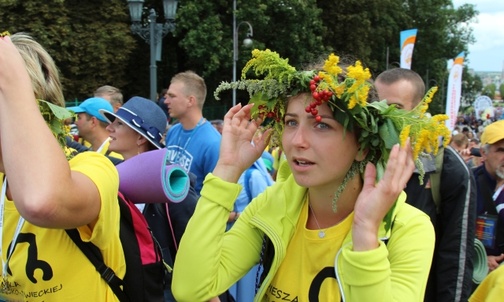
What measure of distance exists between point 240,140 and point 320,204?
1.40ft

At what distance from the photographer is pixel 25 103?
1.63 m

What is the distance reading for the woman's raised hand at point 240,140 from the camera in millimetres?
2219

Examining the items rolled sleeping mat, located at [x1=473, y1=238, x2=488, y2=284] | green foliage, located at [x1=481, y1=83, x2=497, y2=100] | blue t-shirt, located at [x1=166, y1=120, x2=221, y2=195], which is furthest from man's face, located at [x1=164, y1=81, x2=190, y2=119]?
green foliage, located at [x1=481, y1=83, x2=497, y2=100]

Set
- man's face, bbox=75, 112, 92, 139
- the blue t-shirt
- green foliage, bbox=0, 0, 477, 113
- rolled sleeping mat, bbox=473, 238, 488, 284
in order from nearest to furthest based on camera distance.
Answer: rolled sleeping mat, bbox=473, 238, 488, 284 < the blue t-shirt < man's face, bbox=75, 112, 92, 139 < green foliage, bbox=0, 0, 477, 113

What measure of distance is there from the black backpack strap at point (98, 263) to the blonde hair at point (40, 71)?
1.68 ft

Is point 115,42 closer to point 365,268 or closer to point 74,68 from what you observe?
point 74,68

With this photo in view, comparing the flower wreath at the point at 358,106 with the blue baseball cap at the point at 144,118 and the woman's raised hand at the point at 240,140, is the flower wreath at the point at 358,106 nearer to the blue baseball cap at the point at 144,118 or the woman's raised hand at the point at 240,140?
the woman's raised hand at the point at 240,140

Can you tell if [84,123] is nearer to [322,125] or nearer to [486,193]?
[486,193]

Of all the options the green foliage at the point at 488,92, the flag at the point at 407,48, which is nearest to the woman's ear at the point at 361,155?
the flag at the point at 407,48

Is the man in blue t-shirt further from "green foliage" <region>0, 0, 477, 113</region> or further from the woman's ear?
"green foliage" <region>0, 0, 477, 113</region>

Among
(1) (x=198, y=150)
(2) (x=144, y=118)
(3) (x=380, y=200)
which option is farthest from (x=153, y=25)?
(3) (x=380, y=200)

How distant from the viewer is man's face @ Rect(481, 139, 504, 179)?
3.93m

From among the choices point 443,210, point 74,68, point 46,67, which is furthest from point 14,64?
point 74,68

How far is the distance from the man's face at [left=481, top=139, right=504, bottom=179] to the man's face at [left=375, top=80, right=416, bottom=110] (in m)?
0.86
